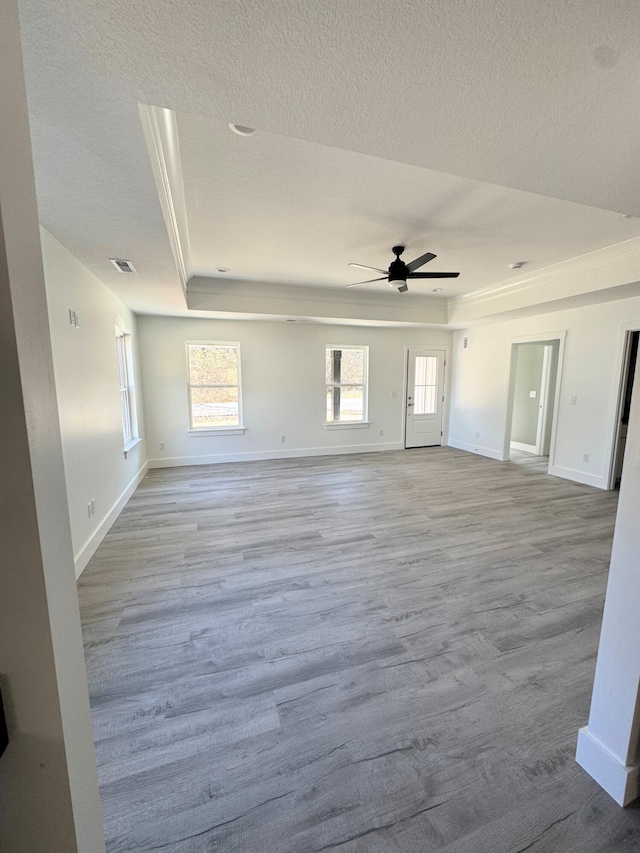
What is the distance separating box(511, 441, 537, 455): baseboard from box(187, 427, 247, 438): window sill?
18.3 ft

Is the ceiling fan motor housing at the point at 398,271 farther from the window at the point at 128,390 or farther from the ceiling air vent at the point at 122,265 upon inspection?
the window at the point at 128,390

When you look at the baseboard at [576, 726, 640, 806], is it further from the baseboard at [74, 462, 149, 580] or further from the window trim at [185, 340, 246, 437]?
the window trim at [185, 340, 246, 437]

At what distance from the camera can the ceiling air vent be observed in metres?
2.84

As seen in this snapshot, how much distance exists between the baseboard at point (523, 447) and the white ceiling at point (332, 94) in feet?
19.1

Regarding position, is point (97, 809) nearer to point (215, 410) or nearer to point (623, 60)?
point (623, 60)

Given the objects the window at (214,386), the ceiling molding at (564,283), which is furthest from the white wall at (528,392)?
the window at (214,386)

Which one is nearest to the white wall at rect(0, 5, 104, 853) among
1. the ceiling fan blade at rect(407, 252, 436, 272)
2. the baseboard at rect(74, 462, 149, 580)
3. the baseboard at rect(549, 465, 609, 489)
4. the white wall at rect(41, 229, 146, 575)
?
the white wall at rect(41, 229, 146, 575)

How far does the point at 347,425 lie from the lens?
6598 mm

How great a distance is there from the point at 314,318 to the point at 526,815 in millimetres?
A: 5428

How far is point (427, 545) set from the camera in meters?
3.04

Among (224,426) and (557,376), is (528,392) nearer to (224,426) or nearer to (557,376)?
(557,376)

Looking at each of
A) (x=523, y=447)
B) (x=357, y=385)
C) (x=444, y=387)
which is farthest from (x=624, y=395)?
(x=357, y=385)

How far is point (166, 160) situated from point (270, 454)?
472 centimetres

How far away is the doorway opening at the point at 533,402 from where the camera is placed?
247 inches
